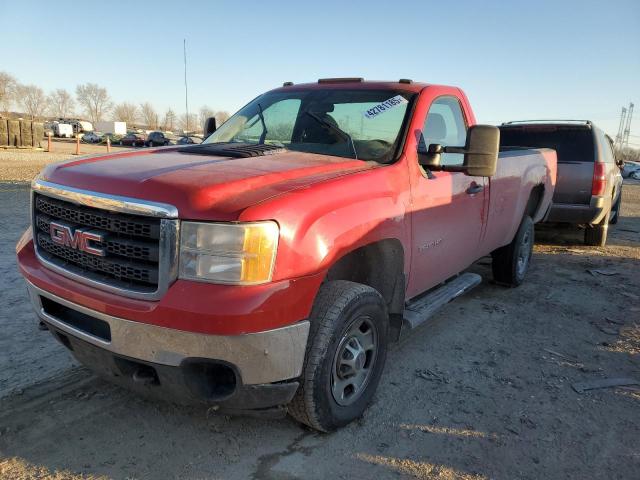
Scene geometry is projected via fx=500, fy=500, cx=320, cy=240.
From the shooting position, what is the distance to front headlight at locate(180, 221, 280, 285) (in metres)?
2.18

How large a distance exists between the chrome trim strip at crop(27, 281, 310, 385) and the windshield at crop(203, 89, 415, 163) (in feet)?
4.81

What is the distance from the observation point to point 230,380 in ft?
7.86

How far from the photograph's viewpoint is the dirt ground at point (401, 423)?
2549 millimetres

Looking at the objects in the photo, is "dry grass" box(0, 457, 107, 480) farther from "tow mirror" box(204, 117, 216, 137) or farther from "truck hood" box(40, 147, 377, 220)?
Result: "tow mirror" box(204, 117, 216, 137)

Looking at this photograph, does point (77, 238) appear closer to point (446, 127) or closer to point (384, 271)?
point (384, 271)

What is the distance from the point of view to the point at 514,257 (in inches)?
220

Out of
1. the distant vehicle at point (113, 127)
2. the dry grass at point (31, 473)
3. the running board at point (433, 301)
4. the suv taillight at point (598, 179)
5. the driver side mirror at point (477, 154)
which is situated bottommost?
the dry grass at point (31, 473)

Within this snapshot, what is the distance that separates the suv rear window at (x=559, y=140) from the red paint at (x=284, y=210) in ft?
15.9

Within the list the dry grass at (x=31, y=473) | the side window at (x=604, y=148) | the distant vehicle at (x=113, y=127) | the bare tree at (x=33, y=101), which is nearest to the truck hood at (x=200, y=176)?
the dry grass at (x=31, y=473)

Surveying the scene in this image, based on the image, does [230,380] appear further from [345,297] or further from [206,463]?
[345,297]

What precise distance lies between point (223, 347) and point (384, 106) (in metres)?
2.19

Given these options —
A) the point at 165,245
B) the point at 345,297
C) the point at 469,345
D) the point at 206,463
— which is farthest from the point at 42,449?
the point at 469,345

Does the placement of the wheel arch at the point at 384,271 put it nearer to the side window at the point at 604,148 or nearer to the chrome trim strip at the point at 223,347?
the chrome trim strip at the point at 223,347

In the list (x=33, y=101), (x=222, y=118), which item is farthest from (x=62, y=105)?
(x=222, y=118)
